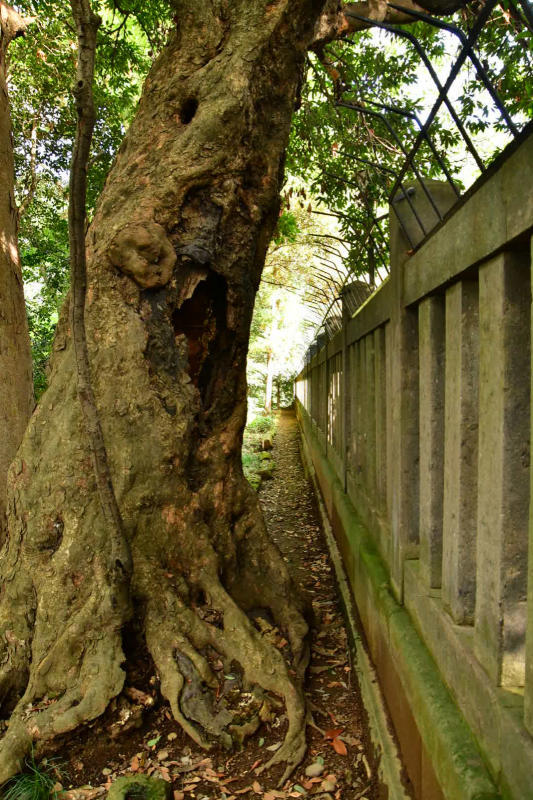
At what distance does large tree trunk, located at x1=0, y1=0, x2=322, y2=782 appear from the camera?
2758 mm

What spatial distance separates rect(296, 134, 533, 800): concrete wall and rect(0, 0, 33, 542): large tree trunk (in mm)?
2748

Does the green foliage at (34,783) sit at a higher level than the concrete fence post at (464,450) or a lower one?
lower

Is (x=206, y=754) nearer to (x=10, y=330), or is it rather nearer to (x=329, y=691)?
(x=329, y=691)

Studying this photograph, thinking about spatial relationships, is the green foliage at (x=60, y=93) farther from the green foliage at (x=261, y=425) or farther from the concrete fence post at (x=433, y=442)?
the green foliage at (x=261, y=425)

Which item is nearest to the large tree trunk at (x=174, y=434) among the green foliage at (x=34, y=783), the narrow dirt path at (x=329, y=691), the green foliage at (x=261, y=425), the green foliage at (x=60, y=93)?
the green foliage at (x=34, y=783)

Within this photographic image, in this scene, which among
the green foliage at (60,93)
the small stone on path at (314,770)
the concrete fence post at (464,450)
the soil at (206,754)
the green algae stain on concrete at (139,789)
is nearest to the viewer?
the concrete fence post at (464,450)

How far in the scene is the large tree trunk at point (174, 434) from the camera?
276cm

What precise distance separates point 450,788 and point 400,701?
0.81 metres

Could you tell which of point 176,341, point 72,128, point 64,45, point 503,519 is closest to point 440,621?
point 503,519

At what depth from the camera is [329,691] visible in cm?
321

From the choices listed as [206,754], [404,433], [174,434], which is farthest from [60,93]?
[206,754]

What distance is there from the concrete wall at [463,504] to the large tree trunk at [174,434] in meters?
0.87

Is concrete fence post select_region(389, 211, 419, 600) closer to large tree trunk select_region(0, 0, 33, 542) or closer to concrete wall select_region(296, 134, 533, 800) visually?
concrete wall select_region(296, 134, 533, 800)

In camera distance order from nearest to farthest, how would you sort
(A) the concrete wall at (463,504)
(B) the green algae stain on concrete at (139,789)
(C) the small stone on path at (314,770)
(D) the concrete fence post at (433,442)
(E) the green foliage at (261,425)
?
(A) the concrete wall at (463,504) → (B) the green algae stain on concrete at (139,789) → (D) the concrete fence post at (433,442) → (C) the small stone on path at (314,770) → (E) the green foliage at (261,425)
